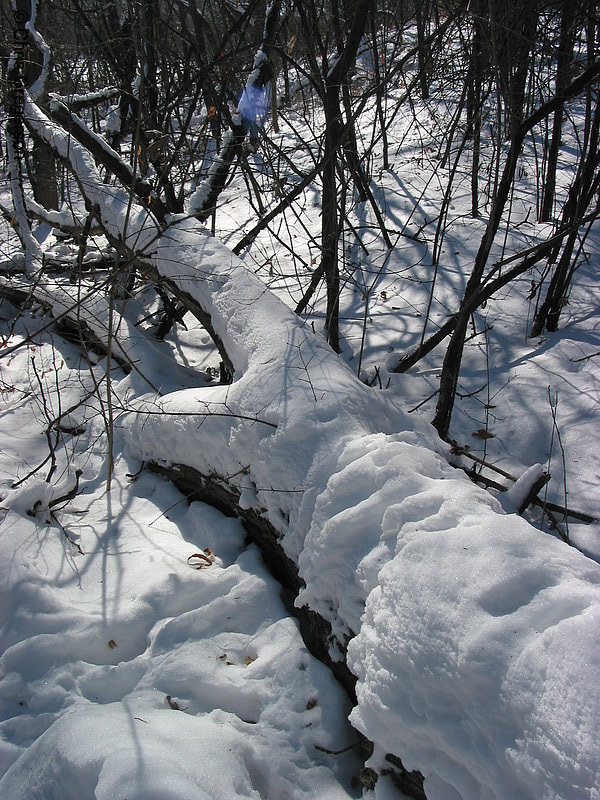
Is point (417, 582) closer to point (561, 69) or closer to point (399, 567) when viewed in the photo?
point (399, 567)

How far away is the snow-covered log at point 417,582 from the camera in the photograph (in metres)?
1.09

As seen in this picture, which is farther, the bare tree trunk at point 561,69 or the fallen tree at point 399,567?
the bare tree trunk at point 561,69

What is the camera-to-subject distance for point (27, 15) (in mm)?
4523

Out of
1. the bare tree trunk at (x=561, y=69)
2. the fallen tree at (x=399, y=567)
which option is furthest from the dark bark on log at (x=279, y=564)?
the bare tree trunk at (x=561, y=69)

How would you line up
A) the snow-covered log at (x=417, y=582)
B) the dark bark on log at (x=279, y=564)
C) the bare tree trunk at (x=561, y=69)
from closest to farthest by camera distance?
the snow-covered log at (x=417, y=582) < the dark bark on log at (x=279, y=564) < the bare tree trunk at (x=561, y=69)

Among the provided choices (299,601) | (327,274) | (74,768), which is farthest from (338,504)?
(327,274)

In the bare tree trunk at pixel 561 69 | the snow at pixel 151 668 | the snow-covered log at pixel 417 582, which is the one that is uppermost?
the bare tree trunk at pixel 561 69

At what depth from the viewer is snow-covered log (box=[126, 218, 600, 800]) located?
1.09 meters

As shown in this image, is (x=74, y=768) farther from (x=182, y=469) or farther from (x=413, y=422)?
(x=413, y=422)

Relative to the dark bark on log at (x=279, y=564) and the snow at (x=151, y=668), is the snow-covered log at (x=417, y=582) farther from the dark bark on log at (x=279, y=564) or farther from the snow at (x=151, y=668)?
the snow at (x=151, y=668)

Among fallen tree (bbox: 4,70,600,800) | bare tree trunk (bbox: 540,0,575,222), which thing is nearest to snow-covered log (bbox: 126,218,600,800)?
fallen tree (bbox: 4,70,600,800)

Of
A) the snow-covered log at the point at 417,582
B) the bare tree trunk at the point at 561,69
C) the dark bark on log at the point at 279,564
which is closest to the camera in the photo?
the snow-covered log at the point at 417,582

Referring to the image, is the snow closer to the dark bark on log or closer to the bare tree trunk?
the dark bark on log

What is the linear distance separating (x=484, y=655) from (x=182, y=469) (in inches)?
72.7
